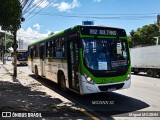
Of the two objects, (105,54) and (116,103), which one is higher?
(105,54)

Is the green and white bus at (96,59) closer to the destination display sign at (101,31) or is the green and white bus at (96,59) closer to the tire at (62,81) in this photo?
the destination display sign at (101,31)

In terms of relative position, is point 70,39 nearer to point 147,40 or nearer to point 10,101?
point 10,101

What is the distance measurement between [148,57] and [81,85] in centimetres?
1706

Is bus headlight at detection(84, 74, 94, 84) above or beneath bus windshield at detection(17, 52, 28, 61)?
beneath

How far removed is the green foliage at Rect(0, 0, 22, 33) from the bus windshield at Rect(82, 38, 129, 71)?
4647mm

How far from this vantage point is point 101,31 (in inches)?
453

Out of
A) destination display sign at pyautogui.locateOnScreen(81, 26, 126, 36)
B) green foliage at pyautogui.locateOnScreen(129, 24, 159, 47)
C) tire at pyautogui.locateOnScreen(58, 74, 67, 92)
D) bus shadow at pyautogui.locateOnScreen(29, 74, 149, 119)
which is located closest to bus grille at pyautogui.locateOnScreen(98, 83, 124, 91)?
bus shadow at pyautogui.locateOnScreen(29, 74, 149, 119)

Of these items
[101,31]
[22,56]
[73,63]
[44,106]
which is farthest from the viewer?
[22,56]

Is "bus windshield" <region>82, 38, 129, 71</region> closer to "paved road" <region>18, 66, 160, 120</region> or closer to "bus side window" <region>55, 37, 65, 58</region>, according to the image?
"paved road" <region>18, 66, 160, 120</region>

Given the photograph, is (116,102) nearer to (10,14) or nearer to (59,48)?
(59,48)

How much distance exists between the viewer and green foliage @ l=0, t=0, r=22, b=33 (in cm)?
1348

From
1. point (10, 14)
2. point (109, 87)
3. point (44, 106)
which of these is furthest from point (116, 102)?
point (10, 14)

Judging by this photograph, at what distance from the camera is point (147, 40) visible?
65.3m

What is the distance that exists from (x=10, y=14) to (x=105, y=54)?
559 cm
